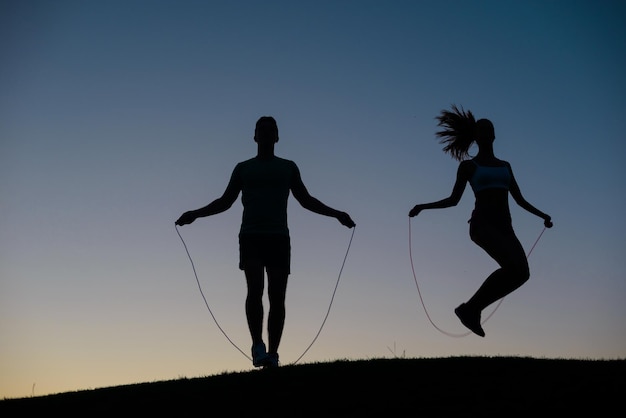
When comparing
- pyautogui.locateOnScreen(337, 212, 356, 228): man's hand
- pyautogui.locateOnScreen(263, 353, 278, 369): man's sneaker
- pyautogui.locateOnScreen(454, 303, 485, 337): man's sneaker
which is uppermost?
pyautogui.locateOnScreen(337, 212, 356, 228): man's hand

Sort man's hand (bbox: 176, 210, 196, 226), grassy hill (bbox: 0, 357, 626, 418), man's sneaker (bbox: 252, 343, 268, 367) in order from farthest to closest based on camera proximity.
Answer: man's hand (bbox: 176, 210, 196, 226)
man's sneaker (bbox: 252, 343, 268, 367)
grassy hill (bbox: 0, 357, 626, 418)

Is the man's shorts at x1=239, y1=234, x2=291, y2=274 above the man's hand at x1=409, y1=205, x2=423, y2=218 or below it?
below

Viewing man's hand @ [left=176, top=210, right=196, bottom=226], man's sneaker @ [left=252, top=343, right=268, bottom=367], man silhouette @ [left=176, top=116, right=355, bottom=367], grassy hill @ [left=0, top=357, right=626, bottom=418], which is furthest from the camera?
man's hand @ [left=176, top=210, right=196, bottom=226]

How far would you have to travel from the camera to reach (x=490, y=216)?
10664 millimetres

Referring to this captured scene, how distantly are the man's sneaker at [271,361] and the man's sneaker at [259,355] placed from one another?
0.16ft

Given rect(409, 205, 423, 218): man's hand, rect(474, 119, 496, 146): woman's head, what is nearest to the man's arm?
rect(409, 205, 423, 218): man's hand

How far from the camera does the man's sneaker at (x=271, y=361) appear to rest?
985 centimetres

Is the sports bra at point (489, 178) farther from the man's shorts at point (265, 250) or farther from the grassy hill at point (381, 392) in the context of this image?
the man's shorts at point (265, 250)

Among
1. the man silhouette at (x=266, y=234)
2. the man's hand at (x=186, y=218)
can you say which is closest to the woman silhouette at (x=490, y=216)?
the man silhouette at (x=266, y=234)

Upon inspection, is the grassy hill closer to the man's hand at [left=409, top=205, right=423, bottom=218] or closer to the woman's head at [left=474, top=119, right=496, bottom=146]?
the man's hand at [left=409, top=205, right=423, bottom=218]

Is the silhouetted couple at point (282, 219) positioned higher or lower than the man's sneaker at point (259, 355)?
higher

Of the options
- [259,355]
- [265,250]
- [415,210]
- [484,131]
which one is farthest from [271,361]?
[484,131]

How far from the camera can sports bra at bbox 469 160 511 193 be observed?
1073cm

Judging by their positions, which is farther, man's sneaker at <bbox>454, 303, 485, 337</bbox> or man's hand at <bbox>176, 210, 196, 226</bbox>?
man's sneaker at <bbox>454, 303, 485, 337</bbox>
